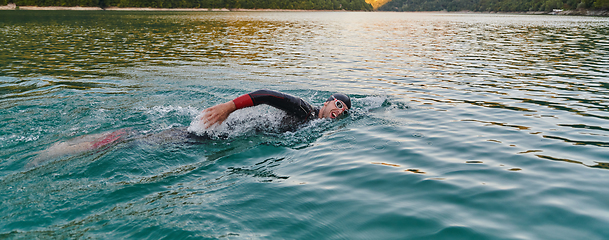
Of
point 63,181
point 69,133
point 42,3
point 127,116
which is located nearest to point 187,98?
point 127,116

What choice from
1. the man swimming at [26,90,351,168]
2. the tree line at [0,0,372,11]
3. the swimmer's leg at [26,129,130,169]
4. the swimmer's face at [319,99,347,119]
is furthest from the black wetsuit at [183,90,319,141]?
the tree line at [0,0,372,11]

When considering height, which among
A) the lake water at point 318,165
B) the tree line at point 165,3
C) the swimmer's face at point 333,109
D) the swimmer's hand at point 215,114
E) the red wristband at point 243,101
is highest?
the tree line at point 165,3

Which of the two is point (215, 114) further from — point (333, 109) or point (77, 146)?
point (333, 109)

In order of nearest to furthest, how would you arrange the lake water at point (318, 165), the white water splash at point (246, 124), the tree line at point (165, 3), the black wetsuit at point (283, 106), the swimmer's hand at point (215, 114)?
the lake water at point (318, 165), the swimmer's hand at point (215, 114), the black wetsuit at point (283, 106), the white water splash at point (246, 124), the tree line at point (165, 3)

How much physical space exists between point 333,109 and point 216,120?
2956 millimetres

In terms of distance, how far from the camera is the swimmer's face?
7.98 meters

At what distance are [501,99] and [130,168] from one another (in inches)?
Answer: 404

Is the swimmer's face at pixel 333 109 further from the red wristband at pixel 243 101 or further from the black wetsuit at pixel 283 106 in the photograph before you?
the red wristband at pixel 243 101

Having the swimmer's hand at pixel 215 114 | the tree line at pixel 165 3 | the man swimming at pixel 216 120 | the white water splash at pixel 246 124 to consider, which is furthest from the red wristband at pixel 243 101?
the tree line at pixel 165 3

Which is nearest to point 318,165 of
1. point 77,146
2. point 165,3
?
point 77,146

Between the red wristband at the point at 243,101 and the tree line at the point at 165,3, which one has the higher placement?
the tree line at the point at 165,3

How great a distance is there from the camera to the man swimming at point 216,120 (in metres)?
5.95

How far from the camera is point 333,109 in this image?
7.98 meters

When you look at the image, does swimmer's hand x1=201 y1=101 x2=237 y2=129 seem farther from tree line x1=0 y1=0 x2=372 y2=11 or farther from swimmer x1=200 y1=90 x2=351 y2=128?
tree line x1=0 y1=0 x2=372 y2=11
